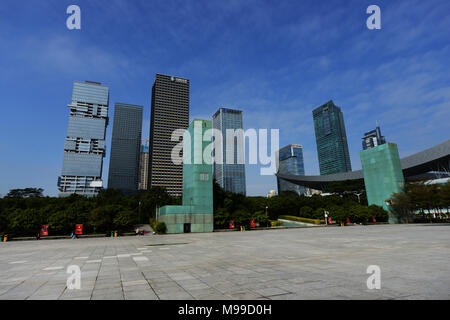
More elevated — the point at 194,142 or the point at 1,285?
the point at 194,142

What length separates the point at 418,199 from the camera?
48.3m

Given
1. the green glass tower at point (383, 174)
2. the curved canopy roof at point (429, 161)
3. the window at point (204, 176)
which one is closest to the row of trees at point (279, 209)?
the green glass tower at point (383, 174)

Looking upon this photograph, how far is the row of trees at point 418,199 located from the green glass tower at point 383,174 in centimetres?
238

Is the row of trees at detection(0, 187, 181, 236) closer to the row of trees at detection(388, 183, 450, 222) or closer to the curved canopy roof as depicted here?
the row of trees at detection(388, 183, 450, 222)

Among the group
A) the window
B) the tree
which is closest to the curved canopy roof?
the window

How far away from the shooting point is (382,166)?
60.7 metres

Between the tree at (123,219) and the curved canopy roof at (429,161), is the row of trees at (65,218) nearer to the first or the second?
the tree at (123,219)

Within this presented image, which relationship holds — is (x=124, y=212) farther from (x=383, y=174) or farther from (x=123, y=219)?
(x=383, y=174)

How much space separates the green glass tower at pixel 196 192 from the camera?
135 feet

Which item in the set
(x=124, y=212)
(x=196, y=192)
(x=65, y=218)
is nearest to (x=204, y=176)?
(x=196, y=192)

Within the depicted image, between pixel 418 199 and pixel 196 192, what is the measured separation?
44015 mm
